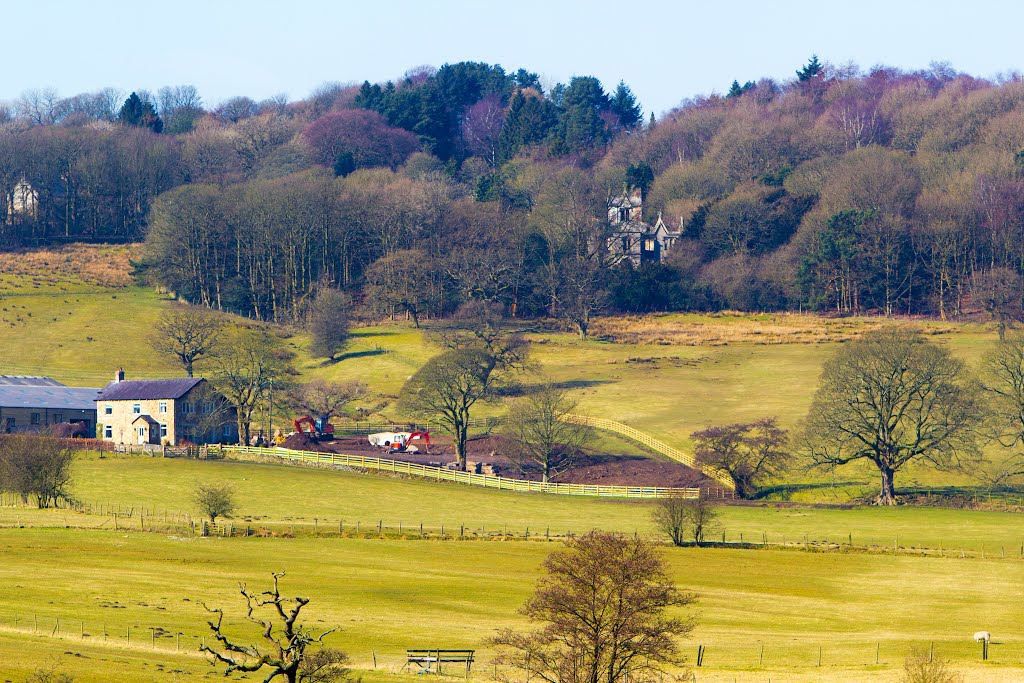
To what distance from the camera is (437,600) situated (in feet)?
204

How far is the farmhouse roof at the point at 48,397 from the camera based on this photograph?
116m

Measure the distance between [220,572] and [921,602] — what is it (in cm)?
3182

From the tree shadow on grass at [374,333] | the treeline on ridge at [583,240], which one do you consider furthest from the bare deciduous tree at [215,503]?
the treeline on ridge at [583,240]

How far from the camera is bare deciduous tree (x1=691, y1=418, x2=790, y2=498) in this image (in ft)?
320

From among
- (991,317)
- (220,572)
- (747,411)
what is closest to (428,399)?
(747,411)

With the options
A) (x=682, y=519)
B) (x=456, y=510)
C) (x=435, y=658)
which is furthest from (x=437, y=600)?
(x=456, y=510)

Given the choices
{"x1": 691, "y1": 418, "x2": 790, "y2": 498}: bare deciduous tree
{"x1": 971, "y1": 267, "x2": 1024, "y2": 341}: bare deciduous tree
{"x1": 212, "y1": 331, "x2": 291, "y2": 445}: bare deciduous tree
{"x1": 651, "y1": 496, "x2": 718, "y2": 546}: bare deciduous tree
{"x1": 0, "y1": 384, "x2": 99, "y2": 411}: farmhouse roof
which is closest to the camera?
{"x1": 651, "y1": 496, "x2": 718, "y2": 546}: bare deciduous tree

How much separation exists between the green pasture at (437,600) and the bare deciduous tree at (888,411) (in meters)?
20.1

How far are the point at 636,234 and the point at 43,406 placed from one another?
89.1 m

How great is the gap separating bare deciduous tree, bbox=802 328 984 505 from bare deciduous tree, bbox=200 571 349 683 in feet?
156

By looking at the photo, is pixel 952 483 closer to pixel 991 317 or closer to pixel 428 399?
pixel 428 399

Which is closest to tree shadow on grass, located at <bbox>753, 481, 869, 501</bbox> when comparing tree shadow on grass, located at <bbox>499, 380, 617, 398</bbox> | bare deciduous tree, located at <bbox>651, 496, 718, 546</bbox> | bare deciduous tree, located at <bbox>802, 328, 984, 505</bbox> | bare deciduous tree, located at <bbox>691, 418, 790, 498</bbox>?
bare deciduous tree, located at <bbox>691, 418, 790, 498</bbox>

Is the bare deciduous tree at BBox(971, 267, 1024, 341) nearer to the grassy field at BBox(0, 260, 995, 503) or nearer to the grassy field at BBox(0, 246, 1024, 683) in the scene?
the grassy field at BBox(0, 260, 995, 503)

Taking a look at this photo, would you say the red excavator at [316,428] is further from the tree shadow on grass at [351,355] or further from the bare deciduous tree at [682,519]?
the bare deciduous tree at [682,519]
